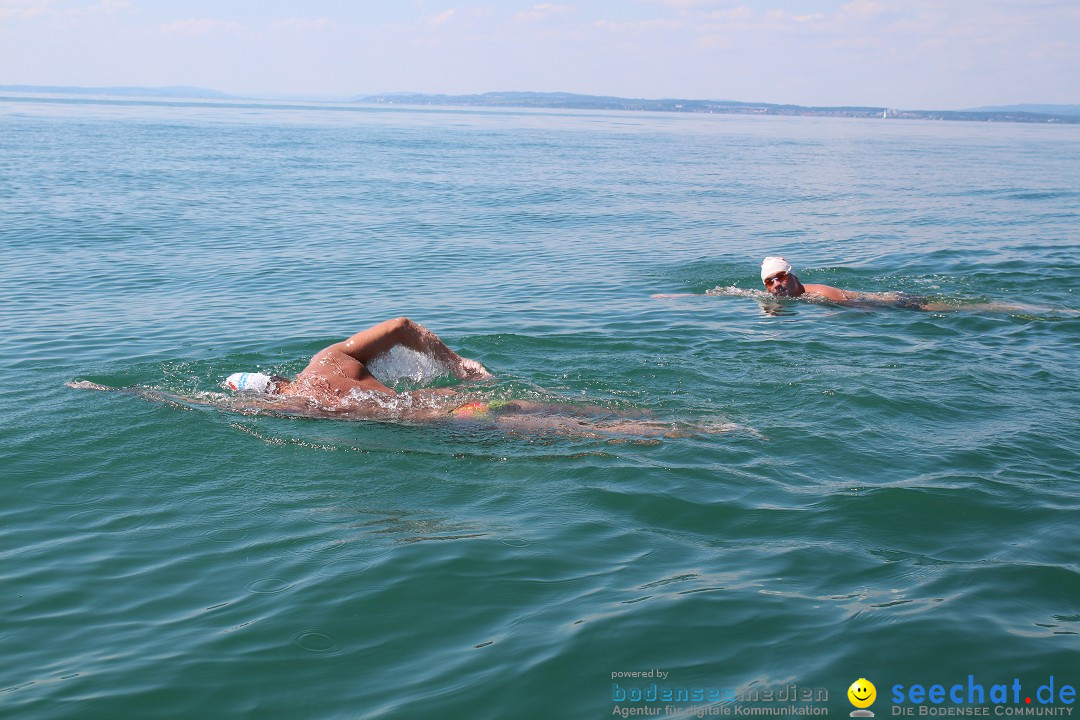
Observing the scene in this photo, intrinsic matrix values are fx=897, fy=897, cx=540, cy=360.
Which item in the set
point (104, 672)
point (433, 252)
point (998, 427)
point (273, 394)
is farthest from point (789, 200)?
point (104, 672)

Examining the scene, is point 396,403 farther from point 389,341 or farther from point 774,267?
point 774,267

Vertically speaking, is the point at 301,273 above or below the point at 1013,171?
below

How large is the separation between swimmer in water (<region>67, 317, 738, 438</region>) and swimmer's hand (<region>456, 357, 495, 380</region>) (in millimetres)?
396

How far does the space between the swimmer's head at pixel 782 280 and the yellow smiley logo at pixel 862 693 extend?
10745mm

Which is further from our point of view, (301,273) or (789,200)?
(789,200)

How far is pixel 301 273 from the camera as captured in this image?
18328 mm

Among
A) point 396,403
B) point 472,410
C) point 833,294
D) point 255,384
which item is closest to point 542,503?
point 472,410

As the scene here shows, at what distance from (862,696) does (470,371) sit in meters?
5.66

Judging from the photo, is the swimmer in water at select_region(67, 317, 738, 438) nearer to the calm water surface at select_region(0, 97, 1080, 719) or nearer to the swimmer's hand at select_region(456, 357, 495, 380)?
the calm water surface at select_region(0, 97, 1080, 719)

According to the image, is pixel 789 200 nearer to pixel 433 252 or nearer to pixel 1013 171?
pixel 433 252

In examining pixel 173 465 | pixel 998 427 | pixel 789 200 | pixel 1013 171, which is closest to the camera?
pixel 173 465

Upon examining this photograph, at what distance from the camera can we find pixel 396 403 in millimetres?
8852

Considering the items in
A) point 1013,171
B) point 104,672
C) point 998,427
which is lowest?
point 104,672

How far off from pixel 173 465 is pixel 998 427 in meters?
7.94
